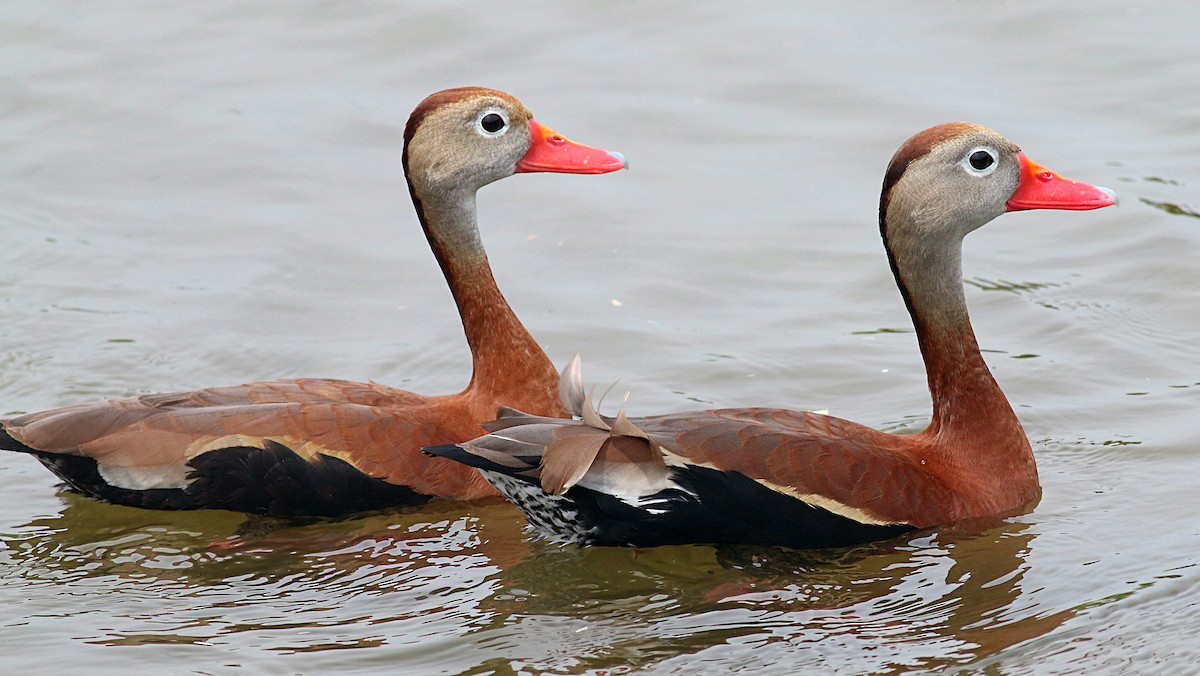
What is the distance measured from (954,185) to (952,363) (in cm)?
75

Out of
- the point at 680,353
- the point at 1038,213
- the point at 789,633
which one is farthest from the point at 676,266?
the point at 789,633

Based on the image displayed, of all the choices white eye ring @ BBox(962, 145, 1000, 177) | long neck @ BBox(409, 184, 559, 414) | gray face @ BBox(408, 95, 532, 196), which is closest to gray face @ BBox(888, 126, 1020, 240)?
white eye ring @ BBox(962, 145, 1000, 177)

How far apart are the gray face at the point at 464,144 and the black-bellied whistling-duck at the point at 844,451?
4.99 ft

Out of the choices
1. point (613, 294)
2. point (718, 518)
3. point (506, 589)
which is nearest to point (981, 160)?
point (718, 518)

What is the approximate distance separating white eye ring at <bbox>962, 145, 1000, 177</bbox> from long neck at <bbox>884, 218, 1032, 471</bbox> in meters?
0.30

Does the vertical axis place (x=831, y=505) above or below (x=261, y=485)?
below

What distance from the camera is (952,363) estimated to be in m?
A: 7.30

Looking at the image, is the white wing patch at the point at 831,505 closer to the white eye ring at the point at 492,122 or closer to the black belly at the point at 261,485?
the black belly at the point at 261,485

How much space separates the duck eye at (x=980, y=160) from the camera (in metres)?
7.23

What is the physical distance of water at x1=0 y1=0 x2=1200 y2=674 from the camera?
631 centimetres

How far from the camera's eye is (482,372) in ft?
25.7

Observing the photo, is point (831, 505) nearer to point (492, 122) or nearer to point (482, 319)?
point (482, 319)

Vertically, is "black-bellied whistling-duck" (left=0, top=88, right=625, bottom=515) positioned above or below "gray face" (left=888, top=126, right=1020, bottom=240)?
below

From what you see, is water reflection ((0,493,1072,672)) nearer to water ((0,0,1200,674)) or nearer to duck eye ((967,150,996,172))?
water ((0,0,1200,674))
